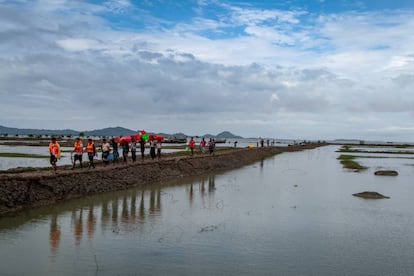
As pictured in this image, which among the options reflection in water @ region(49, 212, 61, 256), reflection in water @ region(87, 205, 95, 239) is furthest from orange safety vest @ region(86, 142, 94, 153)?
reflection in water @ region(49, 212, 61, 256)

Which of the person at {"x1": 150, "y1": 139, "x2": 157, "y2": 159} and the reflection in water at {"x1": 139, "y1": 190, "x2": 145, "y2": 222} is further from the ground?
the person at {"x1": 150, "y1": 139, "x2": 157, "y2": 159}

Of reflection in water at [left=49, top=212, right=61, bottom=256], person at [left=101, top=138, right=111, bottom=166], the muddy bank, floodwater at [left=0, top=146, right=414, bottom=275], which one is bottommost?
floodwater at [left=0, top=146, right=414, bottom=275]

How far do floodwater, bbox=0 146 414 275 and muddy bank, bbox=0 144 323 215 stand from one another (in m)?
0.76

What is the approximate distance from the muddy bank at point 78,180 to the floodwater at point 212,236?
764 mm

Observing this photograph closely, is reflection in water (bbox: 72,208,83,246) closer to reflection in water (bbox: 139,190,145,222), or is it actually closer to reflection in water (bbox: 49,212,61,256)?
reflection in water (bbox: 49,212,61,256)

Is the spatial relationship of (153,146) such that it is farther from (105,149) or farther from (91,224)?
(91,224)

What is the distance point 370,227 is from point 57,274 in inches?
417

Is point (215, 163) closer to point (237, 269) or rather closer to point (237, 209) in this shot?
point (237, 209)

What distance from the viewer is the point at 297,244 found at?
40.1 feet

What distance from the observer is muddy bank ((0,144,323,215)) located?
1650 cm

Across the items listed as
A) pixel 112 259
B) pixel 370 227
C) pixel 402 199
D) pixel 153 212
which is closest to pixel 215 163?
pixel 402 199

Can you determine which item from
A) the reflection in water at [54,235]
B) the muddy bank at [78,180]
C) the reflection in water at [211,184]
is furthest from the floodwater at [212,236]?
the reflection in water at [211,184]

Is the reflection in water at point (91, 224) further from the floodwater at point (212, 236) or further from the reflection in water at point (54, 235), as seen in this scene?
the reflection in water at point (54, 235)

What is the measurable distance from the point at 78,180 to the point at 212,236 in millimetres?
9946
